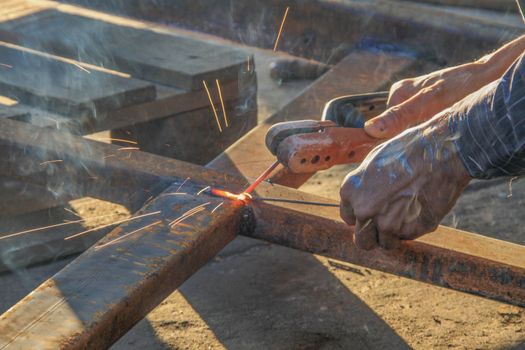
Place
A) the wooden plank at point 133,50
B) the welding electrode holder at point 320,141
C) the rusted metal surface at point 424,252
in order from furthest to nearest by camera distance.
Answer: the wooden plank at point 133,50 → the welding electrode holder at point 320,141 → the rusted metal surface at point 424,252

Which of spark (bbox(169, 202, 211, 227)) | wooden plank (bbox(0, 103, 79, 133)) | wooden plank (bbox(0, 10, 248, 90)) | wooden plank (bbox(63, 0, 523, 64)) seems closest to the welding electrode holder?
spark (bbox(169, 202, 211, 227))

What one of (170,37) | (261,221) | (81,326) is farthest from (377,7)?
(81,326)

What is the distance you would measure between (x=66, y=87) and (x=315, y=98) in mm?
999

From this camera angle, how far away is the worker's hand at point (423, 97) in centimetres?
251

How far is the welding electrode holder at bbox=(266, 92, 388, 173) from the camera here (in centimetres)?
247

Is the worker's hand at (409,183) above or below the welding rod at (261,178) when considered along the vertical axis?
above

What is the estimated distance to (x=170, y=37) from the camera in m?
4.14

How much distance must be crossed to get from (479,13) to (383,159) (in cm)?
501

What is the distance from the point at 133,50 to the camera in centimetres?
382

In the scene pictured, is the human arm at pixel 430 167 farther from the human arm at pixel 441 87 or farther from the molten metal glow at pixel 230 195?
the human arm at pixel 441 87

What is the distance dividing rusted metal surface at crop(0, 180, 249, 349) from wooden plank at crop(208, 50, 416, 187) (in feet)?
1.17

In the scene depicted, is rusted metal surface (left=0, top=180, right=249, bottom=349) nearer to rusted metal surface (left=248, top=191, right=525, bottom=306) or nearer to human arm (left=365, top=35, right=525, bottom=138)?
rusted metal surface (left=248, top=191, right=525, bottom=306)

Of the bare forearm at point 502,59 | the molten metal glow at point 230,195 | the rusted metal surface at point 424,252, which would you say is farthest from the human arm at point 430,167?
the bare forearm at point 502,59

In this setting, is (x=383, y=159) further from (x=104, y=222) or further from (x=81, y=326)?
(x=104, y=222)
